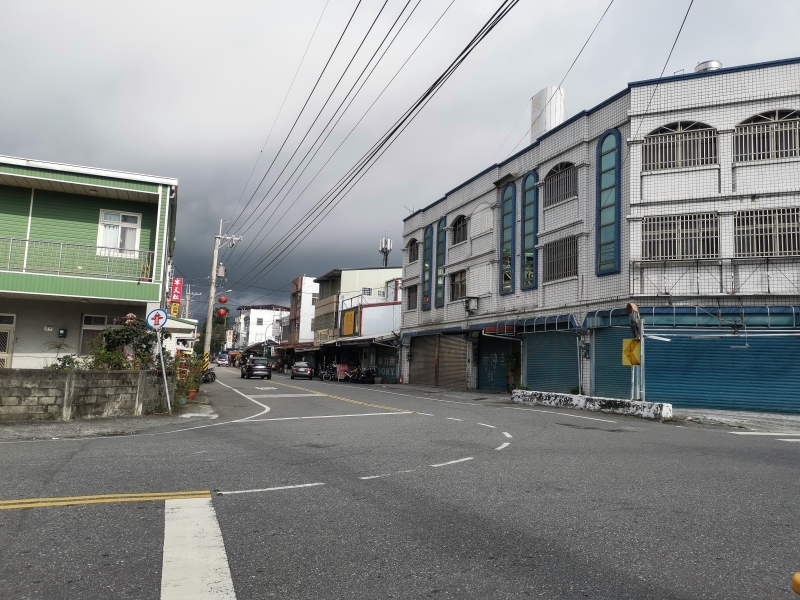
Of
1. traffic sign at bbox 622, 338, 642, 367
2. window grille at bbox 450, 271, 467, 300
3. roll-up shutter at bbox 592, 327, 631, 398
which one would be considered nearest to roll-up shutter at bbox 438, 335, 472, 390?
window grille at bbox 450, 271, 467, 300

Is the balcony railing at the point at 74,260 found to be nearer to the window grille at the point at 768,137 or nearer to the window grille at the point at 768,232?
the window grille at the point at 768,232

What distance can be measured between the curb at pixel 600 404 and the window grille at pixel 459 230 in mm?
13201

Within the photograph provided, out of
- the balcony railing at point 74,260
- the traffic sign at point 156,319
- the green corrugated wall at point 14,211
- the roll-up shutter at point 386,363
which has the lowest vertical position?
the roll-up shutter at point 386,363

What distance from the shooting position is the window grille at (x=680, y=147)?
73.1ft

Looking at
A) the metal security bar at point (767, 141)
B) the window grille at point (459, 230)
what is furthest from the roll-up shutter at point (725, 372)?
the window grille at point (459, 230)

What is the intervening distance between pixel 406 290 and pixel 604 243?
1948cm

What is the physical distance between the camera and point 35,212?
20.2 metres

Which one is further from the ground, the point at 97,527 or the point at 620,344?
the point at 620,344

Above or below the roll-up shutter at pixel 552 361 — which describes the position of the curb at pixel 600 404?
below

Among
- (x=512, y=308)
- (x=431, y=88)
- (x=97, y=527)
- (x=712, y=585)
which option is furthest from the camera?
(x=512, y=308)

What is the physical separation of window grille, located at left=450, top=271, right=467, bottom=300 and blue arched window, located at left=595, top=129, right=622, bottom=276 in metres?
11.2

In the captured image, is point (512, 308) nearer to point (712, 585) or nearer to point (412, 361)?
point (412, 361)

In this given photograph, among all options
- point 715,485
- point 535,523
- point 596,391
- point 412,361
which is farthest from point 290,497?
point 412,361

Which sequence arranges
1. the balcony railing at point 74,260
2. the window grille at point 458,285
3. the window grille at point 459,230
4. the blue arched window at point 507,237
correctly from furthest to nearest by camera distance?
the window grille at point 459,230
the window grille at point 458,285
the blue arched window at point 507,237
the balcony railing at point 74,260
